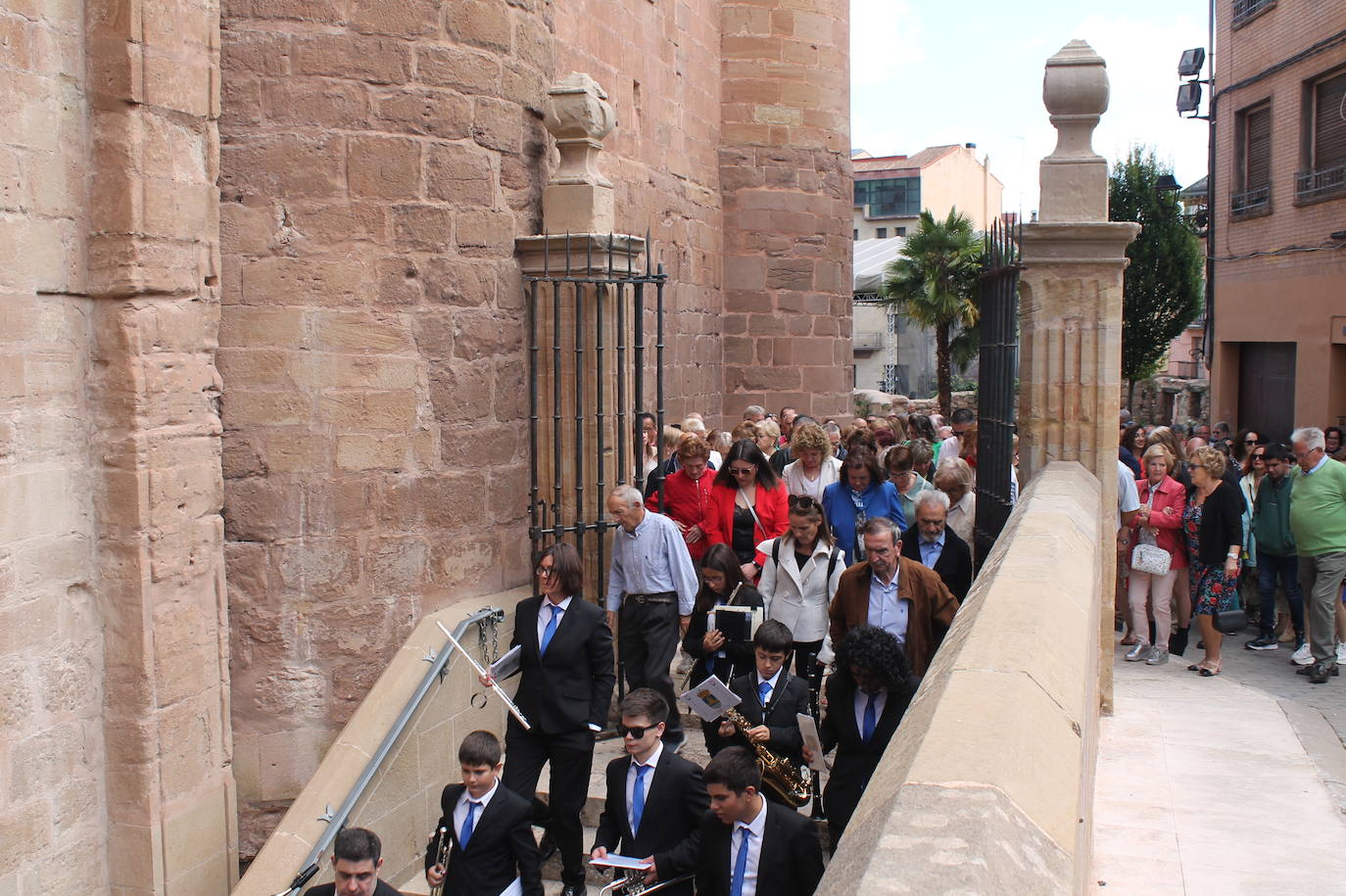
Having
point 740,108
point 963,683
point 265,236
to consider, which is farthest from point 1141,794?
point 740,108

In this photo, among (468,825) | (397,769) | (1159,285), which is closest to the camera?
(468,825)

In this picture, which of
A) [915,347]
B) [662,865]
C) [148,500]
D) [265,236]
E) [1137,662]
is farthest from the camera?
[915,347]

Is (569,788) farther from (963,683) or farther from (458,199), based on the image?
(963,683)

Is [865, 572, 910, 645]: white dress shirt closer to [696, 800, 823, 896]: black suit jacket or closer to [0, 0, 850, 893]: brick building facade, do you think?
[696, 800, 823, 896]: black suit jacket

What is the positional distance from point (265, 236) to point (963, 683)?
14.2ft

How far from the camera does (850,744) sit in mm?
5254

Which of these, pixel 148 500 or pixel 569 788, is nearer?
pixel 148 500

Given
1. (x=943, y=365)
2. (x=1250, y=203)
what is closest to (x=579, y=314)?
(x=1250, y=203)

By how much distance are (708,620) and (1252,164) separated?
1805 centimetres

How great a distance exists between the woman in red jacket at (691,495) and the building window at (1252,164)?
1561 cm

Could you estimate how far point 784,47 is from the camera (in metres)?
14.0

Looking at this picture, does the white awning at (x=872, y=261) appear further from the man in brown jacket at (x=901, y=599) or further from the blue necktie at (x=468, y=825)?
the blue necktie at (x=468, y=825)

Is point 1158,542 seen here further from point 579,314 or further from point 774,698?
point 774,698

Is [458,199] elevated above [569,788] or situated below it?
above
